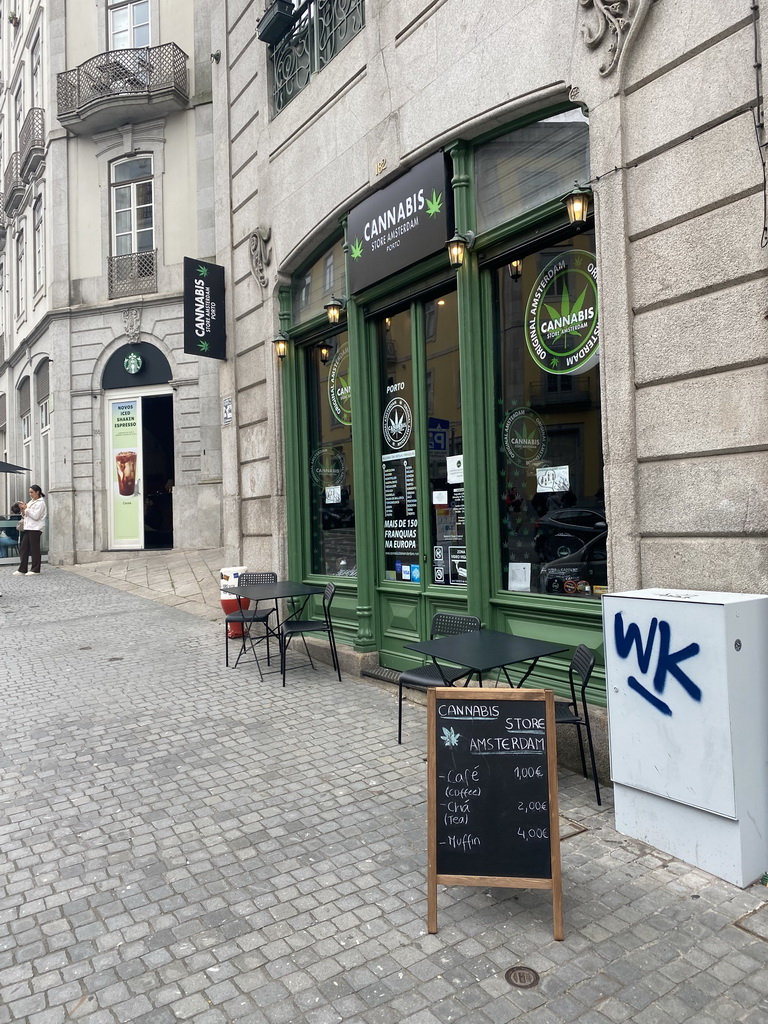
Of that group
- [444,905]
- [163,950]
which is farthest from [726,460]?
[163,950]

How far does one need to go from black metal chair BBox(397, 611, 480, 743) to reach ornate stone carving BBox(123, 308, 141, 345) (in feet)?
51.8

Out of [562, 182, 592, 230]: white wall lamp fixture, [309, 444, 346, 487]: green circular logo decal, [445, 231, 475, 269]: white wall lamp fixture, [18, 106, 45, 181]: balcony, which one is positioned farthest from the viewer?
[18, 106, 45, 181]: balcony

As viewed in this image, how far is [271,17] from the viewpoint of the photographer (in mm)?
8227

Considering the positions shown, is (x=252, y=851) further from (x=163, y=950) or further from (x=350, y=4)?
(x=350, y=4)

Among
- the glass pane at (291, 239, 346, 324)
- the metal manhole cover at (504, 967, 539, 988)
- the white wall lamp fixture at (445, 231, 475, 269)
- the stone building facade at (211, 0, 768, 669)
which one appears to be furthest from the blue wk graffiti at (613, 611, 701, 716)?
the glass pane at (291, 239, 346, 324)

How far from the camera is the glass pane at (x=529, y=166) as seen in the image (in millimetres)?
5117

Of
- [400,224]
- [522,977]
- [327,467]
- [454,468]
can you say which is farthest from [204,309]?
[522,977]

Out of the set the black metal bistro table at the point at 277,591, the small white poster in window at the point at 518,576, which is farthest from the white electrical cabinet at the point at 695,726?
the black metal bistro table at the point at 277,591

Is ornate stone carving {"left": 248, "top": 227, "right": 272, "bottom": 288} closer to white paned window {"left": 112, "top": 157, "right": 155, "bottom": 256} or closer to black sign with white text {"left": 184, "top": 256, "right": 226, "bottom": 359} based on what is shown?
black sign with white text {"left": 184, "top": 256, "right": 226, "bottom": 359}

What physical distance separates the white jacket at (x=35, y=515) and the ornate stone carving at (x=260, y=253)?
966 cm

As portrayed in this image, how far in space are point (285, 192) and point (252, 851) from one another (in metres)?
7.25

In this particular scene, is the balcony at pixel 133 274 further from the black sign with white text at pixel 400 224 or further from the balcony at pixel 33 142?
the black sign with white text at pixel 400 224

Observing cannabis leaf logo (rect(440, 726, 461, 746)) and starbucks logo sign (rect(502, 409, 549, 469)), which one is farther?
starbucks logo sign (rect(502, 409, 549, 469))

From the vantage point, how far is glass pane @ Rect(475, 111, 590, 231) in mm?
5117
